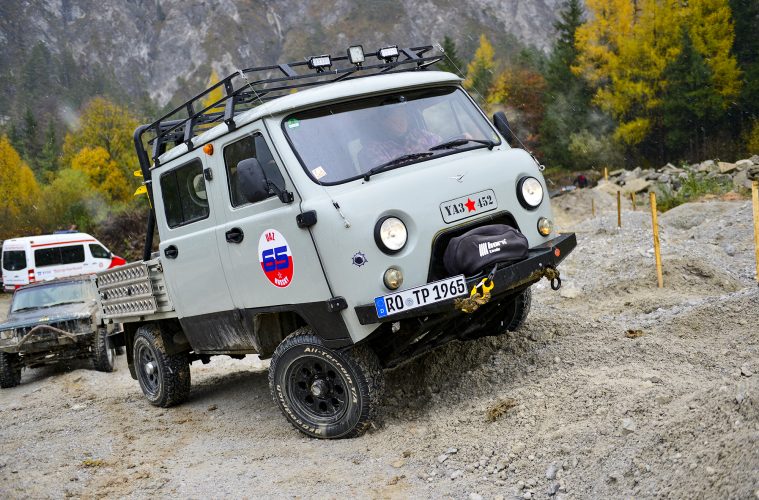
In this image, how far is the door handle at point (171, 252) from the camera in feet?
22.6

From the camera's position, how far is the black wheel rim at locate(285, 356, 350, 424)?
566cm

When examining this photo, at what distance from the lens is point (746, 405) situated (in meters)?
3.95

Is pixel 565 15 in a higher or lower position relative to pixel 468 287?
higher

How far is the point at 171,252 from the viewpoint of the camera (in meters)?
6.95

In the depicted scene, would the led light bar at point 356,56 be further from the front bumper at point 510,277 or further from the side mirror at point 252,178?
the front bumper at point 510,277

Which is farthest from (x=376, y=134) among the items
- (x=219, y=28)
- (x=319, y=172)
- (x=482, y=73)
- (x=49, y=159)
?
(x=219, y=28)

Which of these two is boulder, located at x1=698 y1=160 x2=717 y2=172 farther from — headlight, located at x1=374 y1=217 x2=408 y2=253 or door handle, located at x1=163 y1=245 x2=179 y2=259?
headlight, located at x1=374 y1=217 x2=408 y2=253

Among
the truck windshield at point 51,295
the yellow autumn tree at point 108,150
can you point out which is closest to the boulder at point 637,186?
the truck windshield at point 51,295

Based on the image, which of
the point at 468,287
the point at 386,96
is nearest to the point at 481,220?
the point at 468,287

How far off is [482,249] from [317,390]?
1.69m

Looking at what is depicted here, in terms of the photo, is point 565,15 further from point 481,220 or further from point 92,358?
point 481,220

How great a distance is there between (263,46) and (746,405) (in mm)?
158322

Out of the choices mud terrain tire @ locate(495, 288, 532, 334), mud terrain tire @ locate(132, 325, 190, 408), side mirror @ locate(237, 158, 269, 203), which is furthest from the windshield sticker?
mud terrain tire @ locate(132, 325, 190, 408)

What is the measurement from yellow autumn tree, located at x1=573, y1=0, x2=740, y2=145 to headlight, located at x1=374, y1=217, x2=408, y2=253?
38.4 m
